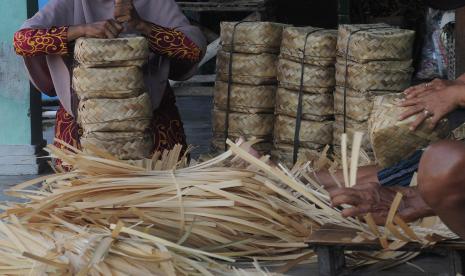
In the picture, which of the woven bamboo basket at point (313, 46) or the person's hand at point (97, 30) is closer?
the person's hand at point (97, 30)

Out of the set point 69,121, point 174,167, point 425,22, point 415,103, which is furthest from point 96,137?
point 425,22

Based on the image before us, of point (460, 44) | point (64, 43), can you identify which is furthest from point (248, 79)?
point (460, 44)

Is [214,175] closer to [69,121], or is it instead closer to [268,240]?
[268,240]

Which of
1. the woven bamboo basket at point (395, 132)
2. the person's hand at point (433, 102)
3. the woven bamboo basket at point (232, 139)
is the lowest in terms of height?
the woven bamboo basket at point (232, 139)

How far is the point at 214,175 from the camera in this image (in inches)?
136

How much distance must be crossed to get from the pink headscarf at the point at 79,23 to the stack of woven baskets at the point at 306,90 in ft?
1.56

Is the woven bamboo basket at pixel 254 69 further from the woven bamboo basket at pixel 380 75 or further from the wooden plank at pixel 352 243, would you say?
the wooden plank at pixel 352 243

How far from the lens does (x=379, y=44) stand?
15.5 ft

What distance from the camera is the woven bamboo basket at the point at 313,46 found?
16.5ft

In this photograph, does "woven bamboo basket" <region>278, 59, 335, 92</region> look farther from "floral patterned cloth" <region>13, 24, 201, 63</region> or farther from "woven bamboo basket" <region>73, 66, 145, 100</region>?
"woven bamboo basket" <region>73, 66, 145, 100</region>

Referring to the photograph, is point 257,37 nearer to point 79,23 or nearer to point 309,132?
point 309,132

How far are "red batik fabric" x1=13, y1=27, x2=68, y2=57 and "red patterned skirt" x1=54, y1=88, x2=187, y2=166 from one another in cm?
36

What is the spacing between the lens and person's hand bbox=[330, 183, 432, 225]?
117 inches

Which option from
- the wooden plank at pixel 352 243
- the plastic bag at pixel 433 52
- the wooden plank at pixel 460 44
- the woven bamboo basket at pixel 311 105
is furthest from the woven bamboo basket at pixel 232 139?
the plastic bag at pixel 433 52
